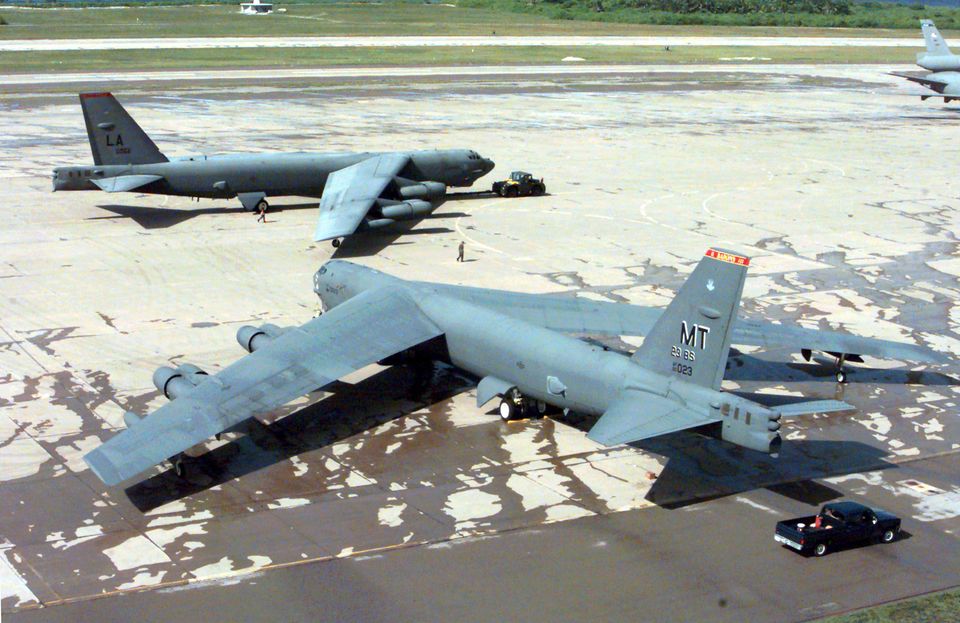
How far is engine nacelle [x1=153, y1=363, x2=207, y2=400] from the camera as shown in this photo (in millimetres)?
31531

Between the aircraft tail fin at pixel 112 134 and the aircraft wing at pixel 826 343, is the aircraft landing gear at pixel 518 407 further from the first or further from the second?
the aircraft tail fin at pixel 112 134

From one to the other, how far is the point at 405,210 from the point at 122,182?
14.5 meters

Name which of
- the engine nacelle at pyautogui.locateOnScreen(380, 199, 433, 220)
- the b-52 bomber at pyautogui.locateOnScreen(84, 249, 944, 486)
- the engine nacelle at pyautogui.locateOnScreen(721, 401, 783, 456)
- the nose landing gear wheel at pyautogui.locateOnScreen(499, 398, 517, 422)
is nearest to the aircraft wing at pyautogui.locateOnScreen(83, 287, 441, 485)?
the b-52 bomber at pyautogui.locateOnScreen(84, 249, 944, 486)

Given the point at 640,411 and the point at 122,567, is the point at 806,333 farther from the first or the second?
the point at 122,567

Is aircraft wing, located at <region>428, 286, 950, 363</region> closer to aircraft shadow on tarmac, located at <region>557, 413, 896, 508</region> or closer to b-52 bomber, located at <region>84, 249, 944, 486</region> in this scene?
b-52 bomber, located at <region>84, 249, 944, 486</region>

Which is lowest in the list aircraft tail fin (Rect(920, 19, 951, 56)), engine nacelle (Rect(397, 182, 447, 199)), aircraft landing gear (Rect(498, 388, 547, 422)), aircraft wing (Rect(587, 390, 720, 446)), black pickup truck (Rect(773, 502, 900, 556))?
aircraft landing gear (Rect(498, 388, 547, 422))

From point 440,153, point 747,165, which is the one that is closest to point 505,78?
point 747,165

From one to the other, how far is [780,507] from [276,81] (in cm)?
9728

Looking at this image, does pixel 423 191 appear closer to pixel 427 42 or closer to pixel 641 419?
pixel 641 419

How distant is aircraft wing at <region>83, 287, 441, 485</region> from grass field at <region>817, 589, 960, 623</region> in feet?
50.6

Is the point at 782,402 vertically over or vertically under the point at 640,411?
under

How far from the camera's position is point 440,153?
2522 inches

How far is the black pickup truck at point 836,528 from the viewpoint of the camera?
25.2 metres

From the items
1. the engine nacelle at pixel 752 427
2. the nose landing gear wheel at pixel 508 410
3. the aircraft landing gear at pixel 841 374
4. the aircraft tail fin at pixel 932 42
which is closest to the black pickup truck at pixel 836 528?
the engine nacelle at pixel 752 427
